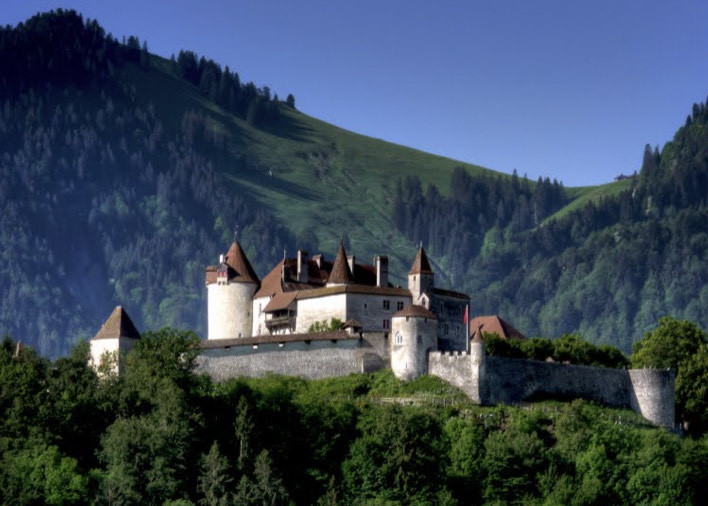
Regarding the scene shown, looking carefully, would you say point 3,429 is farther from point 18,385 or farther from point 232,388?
point 232,388

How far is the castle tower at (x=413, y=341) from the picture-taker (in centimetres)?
9612

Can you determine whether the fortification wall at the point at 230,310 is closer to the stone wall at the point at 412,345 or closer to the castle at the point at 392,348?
the castle at the point at 392,348

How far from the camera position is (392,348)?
97.6 meters

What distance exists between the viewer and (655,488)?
299ft

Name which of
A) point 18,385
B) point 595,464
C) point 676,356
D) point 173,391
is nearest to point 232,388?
point 173,391

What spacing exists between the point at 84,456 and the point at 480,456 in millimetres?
22812

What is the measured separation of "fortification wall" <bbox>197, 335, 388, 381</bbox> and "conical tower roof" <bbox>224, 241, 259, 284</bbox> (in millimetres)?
11642

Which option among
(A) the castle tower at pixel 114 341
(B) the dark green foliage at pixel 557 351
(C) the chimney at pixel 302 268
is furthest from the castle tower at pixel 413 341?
(A) the castle tower at pixel 114 341

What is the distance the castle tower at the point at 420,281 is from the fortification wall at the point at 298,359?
548cm

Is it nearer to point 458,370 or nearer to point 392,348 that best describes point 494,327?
point 392,348

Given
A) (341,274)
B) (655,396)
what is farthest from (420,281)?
(655,396)

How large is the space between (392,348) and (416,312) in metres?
2.97

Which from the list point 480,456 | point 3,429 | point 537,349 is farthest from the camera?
point 537,349

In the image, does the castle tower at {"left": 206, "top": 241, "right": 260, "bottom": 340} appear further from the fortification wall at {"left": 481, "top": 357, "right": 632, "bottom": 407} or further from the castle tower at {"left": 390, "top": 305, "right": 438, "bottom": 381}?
the fortification wall at {"left": 481, "top": 357, "right": 632, "bottom": 407}
